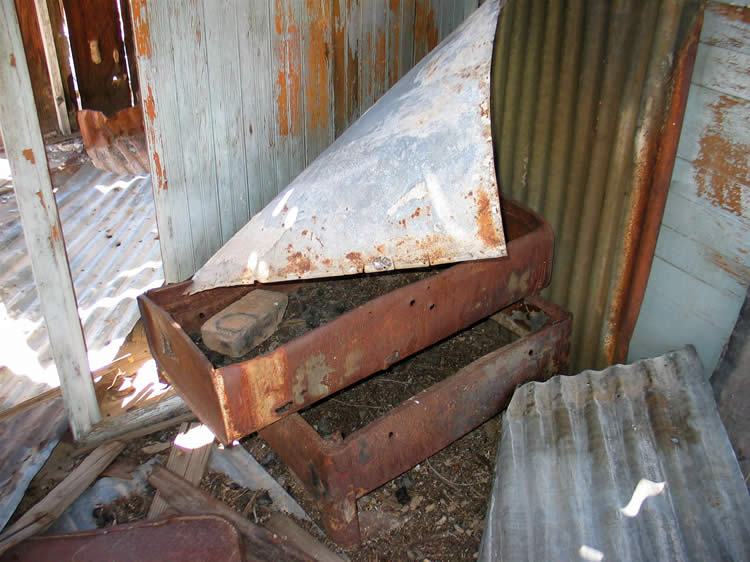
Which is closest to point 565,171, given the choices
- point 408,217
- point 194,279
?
point 408,217

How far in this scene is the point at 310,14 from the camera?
10.5 feet

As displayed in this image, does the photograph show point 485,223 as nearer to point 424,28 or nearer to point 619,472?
point 619,472

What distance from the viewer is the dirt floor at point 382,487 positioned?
105 inches

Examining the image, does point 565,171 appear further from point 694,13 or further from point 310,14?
point 310,14

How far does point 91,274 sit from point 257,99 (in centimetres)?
187

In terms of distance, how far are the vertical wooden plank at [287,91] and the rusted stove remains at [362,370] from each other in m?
0.87

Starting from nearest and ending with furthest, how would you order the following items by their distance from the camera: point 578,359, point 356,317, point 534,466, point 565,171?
point 356,317 < point 534,466 < point 565,171 < point 578,359

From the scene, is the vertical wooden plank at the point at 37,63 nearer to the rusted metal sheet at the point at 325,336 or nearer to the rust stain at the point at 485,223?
the rusted metal sheet at the point at 325,336

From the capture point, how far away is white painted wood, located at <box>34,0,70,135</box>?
539 cm

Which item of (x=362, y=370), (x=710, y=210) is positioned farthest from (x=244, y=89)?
(x=710, y=210)

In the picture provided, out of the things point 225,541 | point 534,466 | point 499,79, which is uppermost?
point 499,79

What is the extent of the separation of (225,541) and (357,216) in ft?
4.39

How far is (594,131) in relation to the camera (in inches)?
115

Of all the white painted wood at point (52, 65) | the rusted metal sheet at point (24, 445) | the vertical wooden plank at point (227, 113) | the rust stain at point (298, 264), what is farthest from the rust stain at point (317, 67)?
the white painted wood at point (52, 65)
